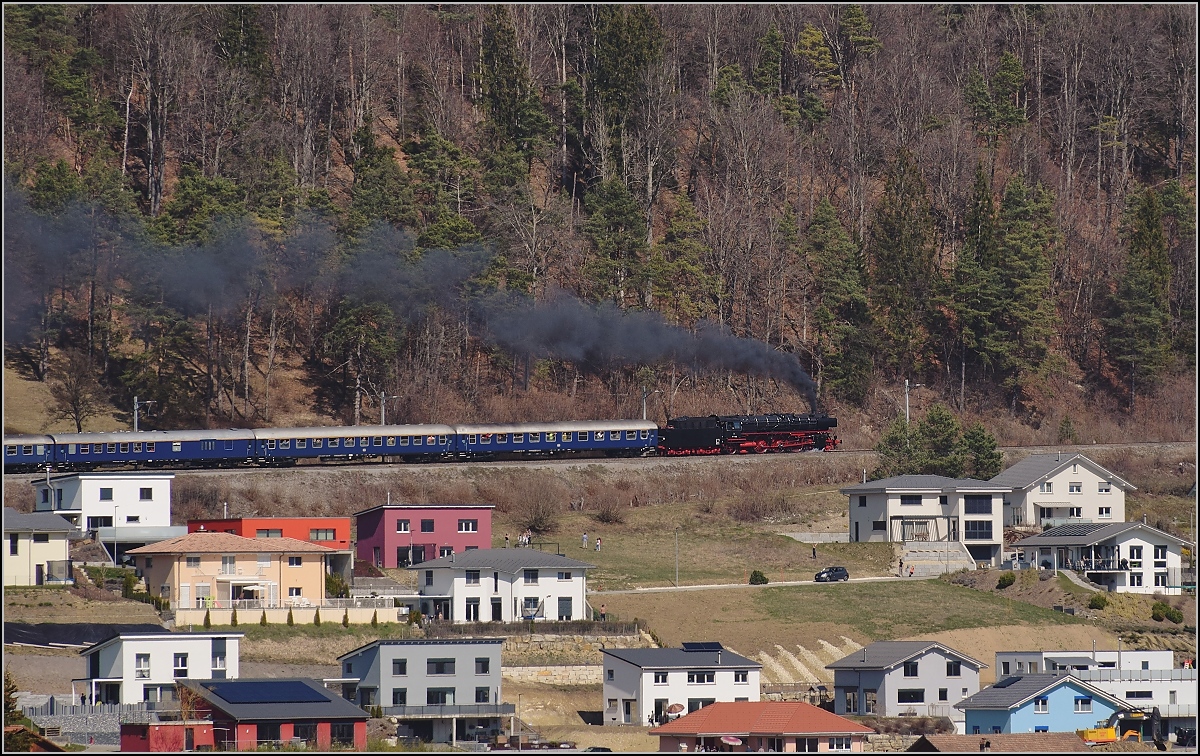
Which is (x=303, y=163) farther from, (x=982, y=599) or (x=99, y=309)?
(x=982, y=599)

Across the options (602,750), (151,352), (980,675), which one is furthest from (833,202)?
(602,750)

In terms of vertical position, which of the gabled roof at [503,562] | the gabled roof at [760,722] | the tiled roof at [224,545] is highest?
the tiled roof at [224,545]

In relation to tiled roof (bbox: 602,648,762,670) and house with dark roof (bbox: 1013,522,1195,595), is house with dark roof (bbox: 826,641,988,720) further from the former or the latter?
house with dark roof (bbox: 1013,522,1195,595)

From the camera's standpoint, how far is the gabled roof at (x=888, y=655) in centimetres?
6378

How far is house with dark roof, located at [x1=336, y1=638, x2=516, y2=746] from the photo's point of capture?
5903cm

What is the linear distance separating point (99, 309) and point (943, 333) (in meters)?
47.7

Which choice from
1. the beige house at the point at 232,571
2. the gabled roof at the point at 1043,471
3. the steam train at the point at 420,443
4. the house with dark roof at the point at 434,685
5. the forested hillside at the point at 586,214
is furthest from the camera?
the forested hillside at the point at 586,214

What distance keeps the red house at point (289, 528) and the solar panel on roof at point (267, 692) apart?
2298 cm

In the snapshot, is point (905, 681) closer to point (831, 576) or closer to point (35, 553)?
point (831, 576)

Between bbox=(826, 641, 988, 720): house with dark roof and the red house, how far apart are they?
21.8 m

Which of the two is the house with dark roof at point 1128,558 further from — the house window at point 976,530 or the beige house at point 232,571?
the beige house at point 232,571

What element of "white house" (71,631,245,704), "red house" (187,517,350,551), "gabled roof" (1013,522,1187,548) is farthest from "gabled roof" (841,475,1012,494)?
"white house" (71,631,245,704)

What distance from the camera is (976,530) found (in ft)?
294

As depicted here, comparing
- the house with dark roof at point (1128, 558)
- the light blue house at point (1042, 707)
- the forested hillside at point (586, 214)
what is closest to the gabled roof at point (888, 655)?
the light blue house at point (1042, 707)
